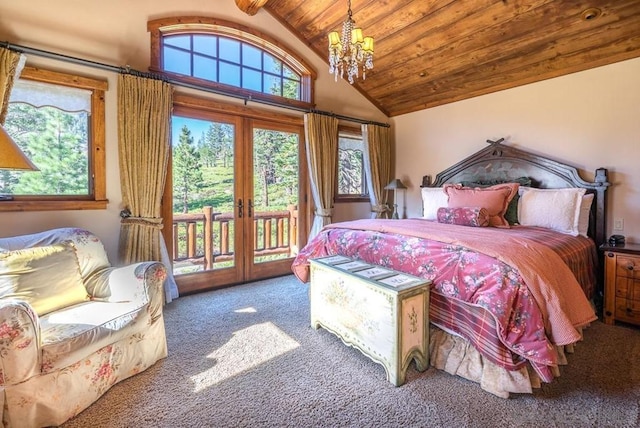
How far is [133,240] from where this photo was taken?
298 centimetres

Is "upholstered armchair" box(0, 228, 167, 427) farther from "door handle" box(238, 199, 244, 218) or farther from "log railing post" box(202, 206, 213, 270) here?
"door handle" box(238, 199, 244, 218)

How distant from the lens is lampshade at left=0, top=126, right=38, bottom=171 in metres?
1.48

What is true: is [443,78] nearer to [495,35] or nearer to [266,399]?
[495,35]

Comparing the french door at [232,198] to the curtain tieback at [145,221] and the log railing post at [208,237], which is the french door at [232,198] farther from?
the curtain tieback at [145,221]

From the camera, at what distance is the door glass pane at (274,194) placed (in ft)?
13.0

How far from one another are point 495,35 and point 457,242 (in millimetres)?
2409

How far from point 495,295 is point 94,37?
3881 millimetres

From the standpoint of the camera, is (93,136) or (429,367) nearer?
(429,367)

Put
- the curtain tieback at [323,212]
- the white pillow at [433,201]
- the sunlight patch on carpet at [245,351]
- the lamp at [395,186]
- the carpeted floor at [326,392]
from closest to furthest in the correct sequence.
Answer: the carpeted floor at [326,392] < the sunlight patch on carpet at [245,351] < the white pillow at [433,201] < the curtain tieback at [323,212] < the lamp at [395,186]

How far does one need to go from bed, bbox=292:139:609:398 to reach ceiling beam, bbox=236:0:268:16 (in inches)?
107

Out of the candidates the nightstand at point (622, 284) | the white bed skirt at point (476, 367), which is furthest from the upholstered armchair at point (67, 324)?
the nightstand at point (622, 284)

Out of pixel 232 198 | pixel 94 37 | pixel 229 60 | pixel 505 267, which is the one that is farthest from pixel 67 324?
pixel 229 60

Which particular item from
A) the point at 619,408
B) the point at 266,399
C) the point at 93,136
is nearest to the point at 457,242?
the point at 619,408

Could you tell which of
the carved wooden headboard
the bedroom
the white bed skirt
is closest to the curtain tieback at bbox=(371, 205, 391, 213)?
the carved wooden headboard
